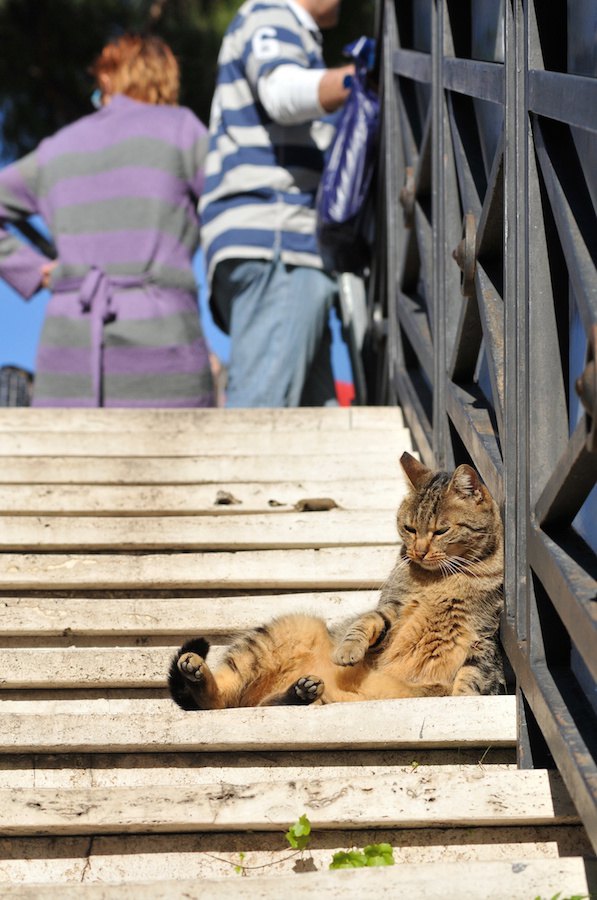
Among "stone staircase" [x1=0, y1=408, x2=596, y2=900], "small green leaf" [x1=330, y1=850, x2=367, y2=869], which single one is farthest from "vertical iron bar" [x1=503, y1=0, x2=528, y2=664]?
"small green leaf" [x1=330, y1=850, x2=367, y2=869]

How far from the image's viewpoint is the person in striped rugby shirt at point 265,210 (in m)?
5.46

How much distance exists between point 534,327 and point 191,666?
1163mm

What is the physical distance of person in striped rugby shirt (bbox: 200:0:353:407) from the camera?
546 centimetres

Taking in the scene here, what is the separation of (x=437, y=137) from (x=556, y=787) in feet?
7.73

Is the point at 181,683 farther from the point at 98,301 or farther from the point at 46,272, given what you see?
the point at 46,272

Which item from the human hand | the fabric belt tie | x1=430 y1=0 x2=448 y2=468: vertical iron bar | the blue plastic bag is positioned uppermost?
the blue plastic bag

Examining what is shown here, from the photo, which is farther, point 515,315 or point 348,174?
point 348,174

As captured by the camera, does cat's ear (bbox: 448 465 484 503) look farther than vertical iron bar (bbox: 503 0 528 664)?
Yes

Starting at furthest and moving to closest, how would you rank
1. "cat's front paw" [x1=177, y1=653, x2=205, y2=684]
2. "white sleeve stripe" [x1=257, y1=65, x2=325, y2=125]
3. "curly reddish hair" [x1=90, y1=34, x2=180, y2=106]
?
"curly reddish hair" [x1=90, y1=34, x2=180, y2=106], "white sleeve stripe" [x1=257, y1=65, x2=325, y2=125], "cat's front paw" [x1=177, y1=653, x2=205, y2=684]

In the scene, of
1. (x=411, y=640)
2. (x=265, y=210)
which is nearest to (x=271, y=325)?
(x=265, y=210)

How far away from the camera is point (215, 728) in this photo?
2787 millimetres

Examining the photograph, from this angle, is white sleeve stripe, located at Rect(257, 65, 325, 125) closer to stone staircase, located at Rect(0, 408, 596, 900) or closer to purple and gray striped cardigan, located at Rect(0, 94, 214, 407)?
purple and gray striped cardigan, located at Rect(0, 94, 214, 407)

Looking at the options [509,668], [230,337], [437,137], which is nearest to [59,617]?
[509,668]

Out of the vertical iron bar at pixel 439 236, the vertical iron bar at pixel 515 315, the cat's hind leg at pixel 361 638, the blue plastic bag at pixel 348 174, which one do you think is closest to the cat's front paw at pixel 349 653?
the cat's hind leg at pixel 361 638
